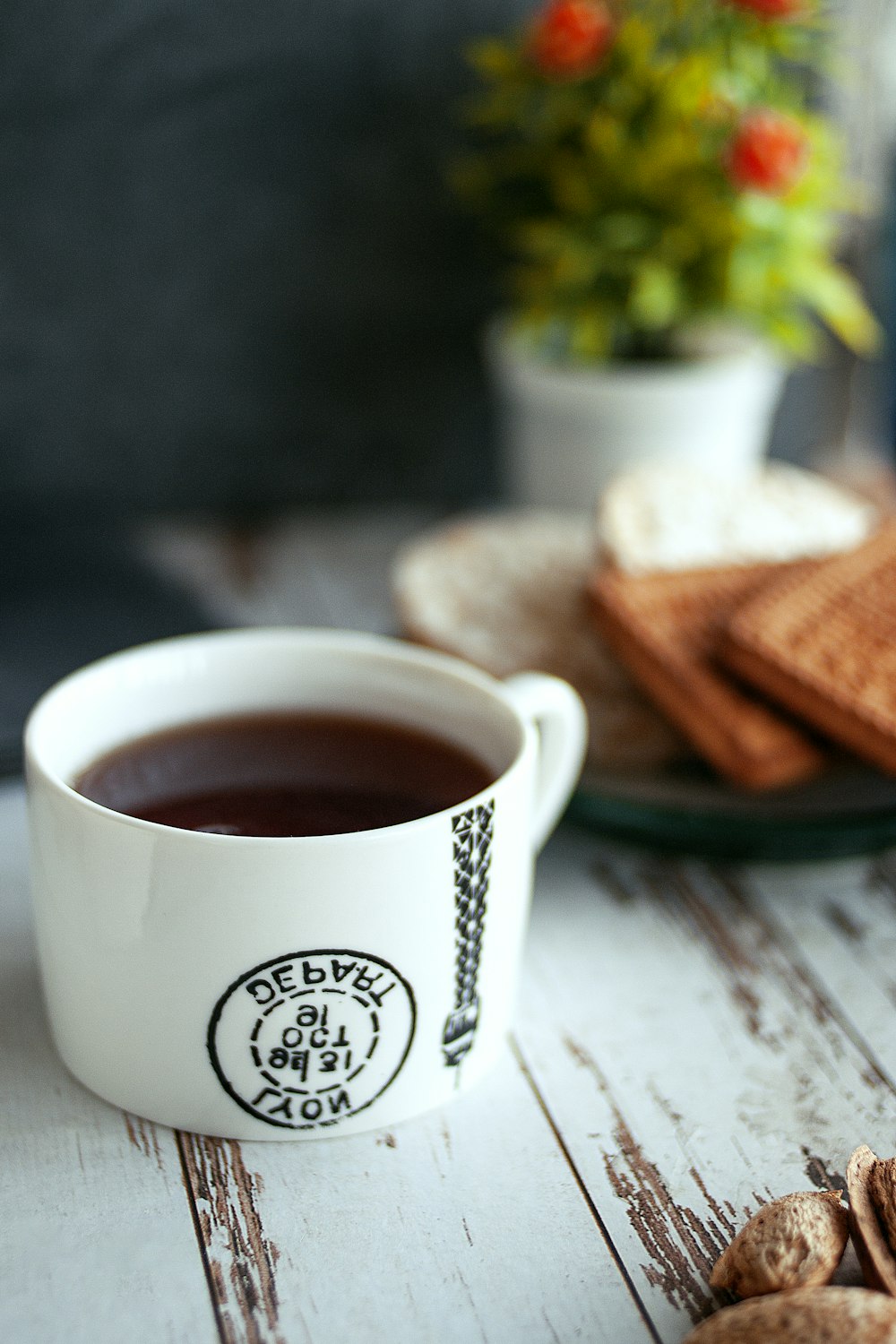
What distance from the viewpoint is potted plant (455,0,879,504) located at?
0.92 m

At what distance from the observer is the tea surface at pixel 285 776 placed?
456 mm

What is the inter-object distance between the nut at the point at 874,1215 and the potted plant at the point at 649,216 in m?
0.62

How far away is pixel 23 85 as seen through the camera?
0.90m

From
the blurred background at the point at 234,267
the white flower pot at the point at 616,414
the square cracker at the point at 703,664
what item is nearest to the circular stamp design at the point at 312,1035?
the square cracker at the point at 703,664

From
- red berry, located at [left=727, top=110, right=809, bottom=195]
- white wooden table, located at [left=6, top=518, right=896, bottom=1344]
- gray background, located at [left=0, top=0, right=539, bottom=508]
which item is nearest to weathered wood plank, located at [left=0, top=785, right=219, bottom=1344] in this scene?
white wooden table, located at [left=6, top=518, right=896, bottom=1344]

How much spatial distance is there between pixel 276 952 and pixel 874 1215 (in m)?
0.19

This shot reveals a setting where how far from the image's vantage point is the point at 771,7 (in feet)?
2.91

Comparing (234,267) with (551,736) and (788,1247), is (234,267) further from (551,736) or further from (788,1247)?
(788,1247)

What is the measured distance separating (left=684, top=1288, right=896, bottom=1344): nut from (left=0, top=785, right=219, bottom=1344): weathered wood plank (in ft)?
0.47

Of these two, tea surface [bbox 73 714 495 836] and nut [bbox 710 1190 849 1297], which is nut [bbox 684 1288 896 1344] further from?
tea surface [bbox 73 714 495 836]

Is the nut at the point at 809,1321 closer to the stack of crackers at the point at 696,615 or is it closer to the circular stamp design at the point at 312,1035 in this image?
the circular stamp design at the point at 312,1035

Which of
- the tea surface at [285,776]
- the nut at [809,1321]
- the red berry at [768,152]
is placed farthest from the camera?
the red berry at [768,152]

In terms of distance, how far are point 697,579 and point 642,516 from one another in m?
0.10

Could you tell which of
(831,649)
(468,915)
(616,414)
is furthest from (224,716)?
(616,414)
